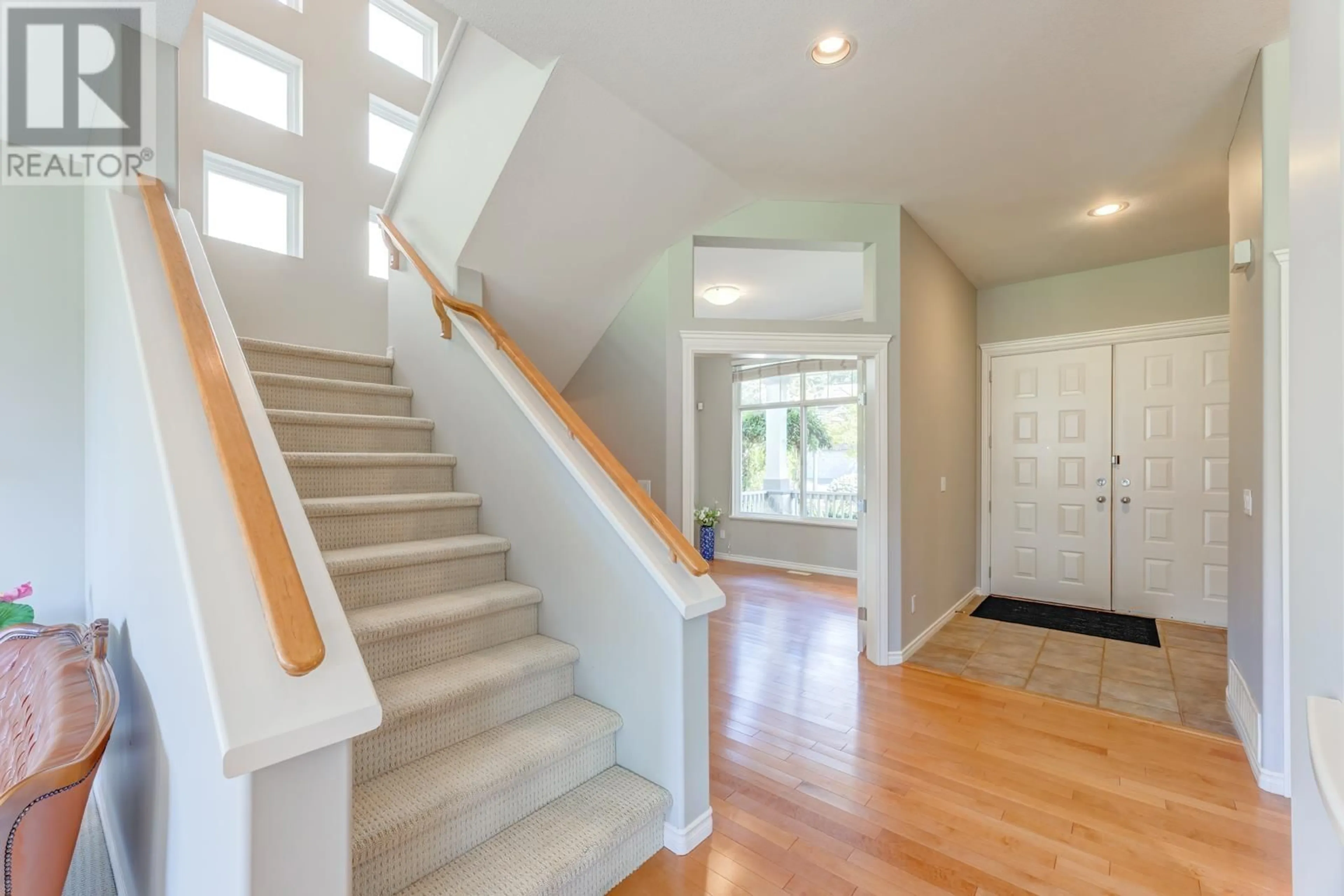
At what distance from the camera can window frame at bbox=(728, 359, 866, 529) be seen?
635cm

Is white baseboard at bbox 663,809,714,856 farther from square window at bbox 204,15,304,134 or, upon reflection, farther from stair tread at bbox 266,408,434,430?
square window at bbox 204,15,304,134

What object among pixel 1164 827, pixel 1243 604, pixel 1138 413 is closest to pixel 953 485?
pixel 1138 413

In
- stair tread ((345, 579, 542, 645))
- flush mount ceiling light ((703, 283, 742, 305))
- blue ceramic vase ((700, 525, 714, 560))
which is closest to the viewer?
stair tread ((345, 579, 542, 645))

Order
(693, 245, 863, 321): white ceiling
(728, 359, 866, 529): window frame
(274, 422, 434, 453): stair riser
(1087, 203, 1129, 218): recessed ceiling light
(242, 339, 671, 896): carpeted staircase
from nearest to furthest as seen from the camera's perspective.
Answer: (242, 339, 671, 896): carpeted staircase
(274, 422, 434, 453): stair riser
(1087, 203, 1129, 218): recessed ceiling light
(693, 245, 863, 321): white ceiling
(728, 359, 866, 529): window frame

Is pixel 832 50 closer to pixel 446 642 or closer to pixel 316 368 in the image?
pixel 446 642

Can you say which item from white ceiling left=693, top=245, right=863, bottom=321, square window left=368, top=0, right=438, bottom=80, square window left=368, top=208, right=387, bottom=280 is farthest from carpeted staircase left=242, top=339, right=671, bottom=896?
square window left=368, top=0, right=438, bottom=80

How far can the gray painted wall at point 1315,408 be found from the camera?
2.45 feet

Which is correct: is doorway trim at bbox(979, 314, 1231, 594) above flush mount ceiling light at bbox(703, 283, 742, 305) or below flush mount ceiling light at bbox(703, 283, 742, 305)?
below

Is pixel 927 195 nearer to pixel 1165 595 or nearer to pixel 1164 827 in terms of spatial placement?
pixel 1164 827

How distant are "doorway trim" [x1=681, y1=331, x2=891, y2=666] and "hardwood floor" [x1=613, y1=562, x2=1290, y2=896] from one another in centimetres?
47

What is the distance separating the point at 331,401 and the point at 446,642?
1426 millimetres

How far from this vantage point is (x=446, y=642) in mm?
1995

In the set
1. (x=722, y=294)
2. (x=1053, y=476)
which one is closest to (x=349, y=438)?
(x=722, y=294)

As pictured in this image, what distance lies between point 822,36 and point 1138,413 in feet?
13.3
